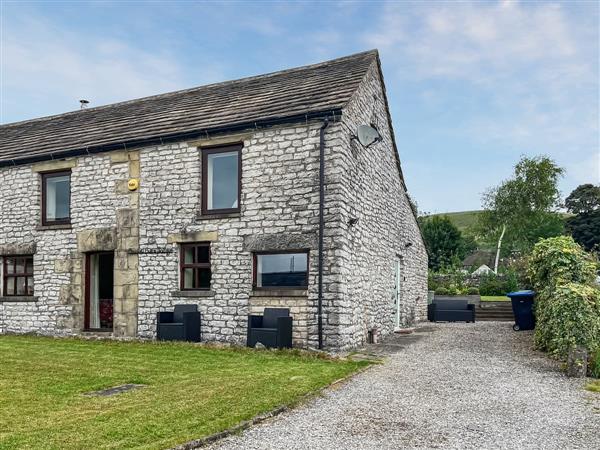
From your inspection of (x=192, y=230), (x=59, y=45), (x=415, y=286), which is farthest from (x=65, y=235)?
(x=415, y=286)

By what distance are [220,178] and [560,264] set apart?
804 centimetres

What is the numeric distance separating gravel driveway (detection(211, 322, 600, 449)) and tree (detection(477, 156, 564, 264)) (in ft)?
122

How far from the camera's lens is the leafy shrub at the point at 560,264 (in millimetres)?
10711

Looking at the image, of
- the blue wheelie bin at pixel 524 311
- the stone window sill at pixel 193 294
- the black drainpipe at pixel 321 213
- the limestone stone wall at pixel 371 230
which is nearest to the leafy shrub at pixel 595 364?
the limestone stone wall at pixel 371 230

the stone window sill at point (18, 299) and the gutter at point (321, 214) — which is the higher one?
the gutter at point (321, 214)

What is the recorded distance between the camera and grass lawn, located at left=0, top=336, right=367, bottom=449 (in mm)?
4957

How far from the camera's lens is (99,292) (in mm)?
14562

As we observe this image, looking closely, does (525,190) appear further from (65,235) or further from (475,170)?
(65,235)

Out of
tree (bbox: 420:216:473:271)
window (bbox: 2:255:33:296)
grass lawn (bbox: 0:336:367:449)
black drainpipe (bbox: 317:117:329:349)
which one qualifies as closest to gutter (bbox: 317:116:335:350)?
black drainpipe (bbox: 317:117:329:349)

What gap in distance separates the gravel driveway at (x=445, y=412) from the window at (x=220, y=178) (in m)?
5.51

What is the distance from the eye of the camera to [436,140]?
107 feet

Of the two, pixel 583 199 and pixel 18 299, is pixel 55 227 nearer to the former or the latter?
pixel 18 299

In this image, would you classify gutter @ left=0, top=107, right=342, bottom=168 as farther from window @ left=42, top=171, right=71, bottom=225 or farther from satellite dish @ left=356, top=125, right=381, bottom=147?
satellite dish @ left=356, top=125, right=381, bottom=147

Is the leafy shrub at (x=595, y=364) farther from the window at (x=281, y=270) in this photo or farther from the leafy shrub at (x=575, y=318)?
the window at (x=281, y=270)
